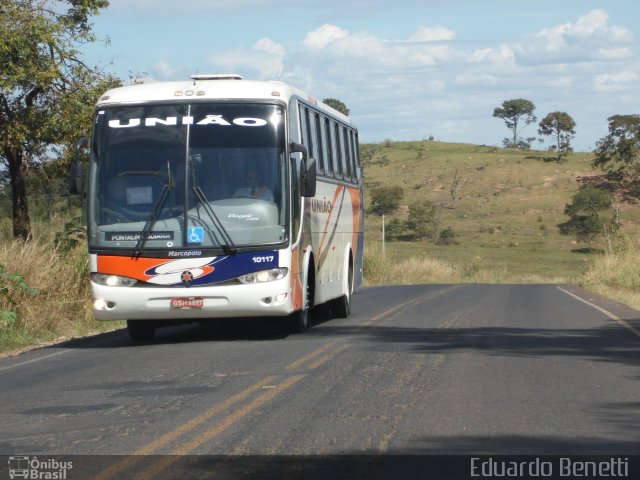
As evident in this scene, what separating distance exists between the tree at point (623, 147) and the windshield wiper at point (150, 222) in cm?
6993

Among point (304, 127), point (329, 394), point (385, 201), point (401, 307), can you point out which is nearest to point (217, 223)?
point (304, 127)

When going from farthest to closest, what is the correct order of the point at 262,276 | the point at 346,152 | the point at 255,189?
the point at 346,152 < the point at 255,189 < the point at 262,276

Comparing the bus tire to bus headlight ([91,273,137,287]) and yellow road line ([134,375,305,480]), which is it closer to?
bus headlight ([91,273,137,287])

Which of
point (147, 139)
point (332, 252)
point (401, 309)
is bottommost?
point (401, 309)

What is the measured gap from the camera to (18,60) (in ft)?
68.7

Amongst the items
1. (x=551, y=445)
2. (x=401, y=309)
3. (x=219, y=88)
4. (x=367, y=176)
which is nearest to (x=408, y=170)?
(x=367, y=176)

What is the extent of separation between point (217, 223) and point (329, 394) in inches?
196

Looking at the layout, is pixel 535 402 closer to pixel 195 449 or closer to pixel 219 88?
pixel 195 449

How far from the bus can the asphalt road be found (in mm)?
752

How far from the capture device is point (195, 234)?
14508mm

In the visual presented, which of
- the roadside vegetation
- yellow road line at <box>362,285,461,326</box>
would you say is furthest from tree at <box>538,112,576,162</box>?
yellow road line at <box>362,285,461,326</box>

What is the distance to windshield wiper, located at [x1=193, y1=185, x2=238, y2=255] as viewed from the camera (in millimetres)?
14445

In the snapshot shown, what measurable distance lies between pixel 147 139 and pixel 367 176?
95856 millimetres

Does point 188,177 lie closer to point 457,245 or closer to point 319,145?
point 319,145
